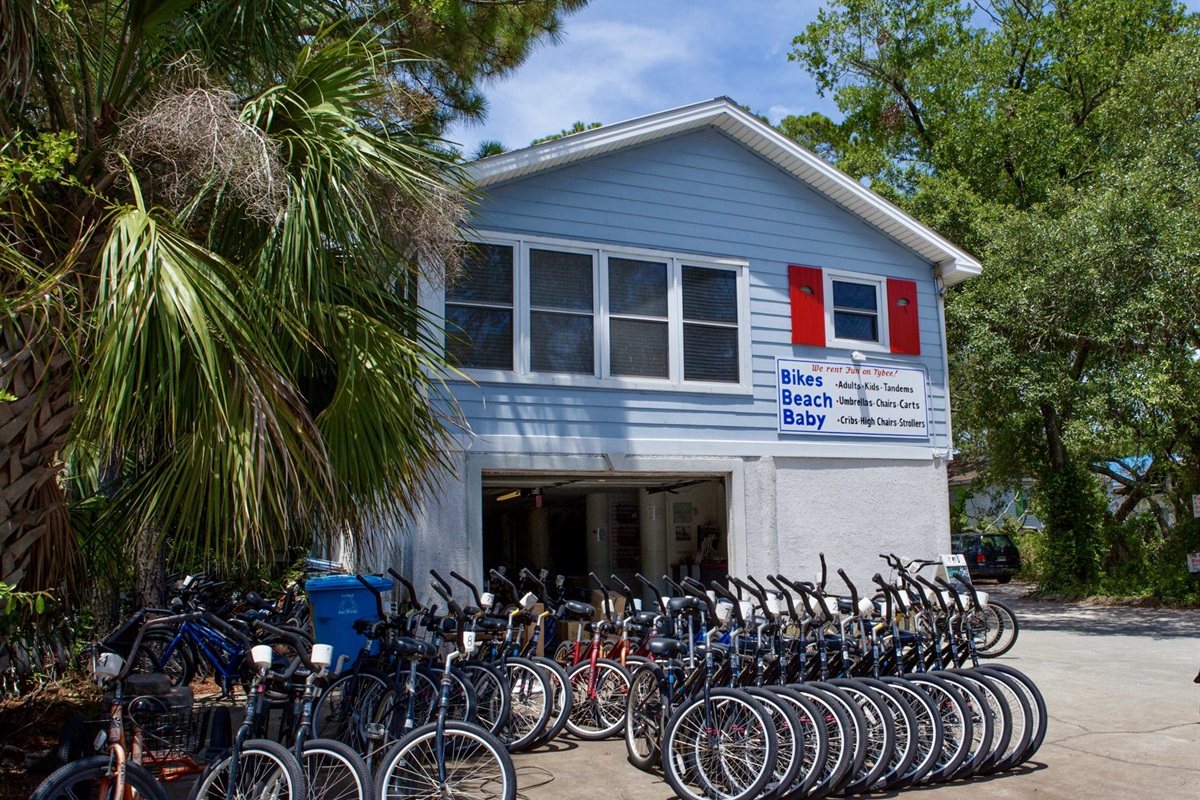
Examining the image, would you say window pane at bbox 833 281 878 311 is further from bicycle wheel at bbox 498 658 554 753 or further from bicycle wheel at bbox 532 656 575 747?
bicycle wheel at bbox 498 658 554 753

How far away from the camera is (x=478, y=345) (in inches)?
395

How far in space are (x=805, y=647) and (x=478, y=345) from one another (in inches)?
188

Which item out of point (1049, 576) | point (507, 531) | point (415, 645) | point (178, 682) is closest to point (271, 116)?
point (415, 645)

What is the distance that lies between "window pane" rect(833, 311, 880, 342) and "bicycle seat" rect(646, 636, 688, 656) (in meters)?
6.20

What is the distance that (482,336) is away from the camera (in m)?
10.1

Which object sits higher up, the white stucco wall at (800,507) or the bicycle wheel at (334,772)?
the white stucco wall at (800,507)

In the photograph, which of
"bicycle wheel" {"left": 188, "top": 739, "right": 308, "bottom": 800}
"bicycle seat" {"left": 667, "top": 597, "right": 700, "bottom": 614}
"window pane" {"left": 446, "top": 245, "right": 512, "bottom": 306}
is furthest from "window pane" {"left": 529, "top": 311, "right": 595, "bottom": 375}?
"bicycle wheel" {"left": 188, "top": 739, "right": 308, "bottom": 800}

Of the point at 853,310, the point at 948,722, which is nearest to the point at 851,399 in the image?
the point at 853,310

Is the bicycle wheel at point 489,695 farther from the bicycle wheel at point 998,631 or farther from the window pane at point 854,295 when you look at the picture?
the bicycle wheel at point 998,631

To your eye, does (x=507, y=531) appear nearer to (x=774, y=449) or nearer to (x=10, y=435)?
(x=774, y=449)

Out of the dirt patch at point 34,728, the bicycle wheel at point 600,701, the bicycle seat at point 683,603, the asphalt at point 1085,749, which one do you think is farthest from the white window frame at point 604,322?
the dirt patch at point 34,728

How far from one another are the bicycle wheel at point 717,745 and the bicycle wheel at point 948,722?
131 cm

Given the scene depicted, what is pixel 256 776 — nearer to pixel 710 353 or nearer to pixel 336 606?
pixel 336 606

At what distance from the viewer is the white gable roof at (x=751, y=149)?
10094 mm
